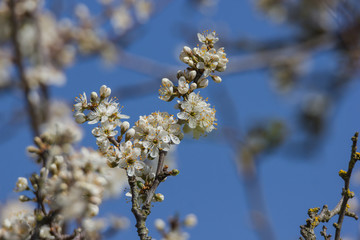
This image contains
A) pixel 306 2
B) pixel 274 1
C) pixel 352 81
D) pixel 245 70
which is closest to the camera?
pixel 245 70

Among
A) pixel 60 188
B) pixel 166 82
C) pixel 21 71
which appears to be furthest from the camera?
pixel 21 71

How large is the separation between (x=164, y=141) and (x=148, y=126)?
10 centimetres

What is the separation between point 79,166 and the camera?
3.72ft

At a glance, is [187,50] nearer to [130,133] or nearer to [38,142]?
[130,133]

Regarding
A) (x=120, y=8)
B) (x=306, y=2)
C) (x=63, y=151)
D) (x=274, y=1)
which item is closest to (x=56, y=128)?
(x=63, y=151)

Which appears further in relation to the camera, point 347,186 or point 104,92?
point 104,92

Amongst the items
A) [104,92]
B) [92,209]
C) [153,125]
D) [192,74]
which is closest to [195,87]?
[192,74]

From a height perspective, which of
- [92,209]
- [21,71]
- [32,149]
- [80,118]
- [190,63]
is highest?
[21,71]

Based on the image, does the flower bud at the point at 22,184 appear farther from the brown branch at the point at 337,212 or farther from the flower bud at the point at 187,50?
the brown branch at the point at 337,212

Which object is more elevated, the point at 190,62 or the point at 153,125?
the point at 190,62

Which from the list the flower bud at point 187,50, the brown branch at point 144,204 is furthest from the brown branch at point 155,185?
the flower bud at point 187,50

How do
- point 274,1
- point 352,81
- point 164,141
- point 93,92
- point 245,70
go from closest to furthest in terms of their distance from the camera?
point 164,141, point 93,92, point 245,70, point 352,81, point 274,1

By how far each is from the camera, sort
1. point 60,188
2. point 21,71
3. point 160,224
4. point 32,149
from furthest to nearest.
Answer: point 21,71
point 160,224
point 32,149
point 60,188

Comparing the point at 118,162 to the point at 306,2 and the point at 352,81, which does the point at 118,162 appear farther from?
the point at 306,2
